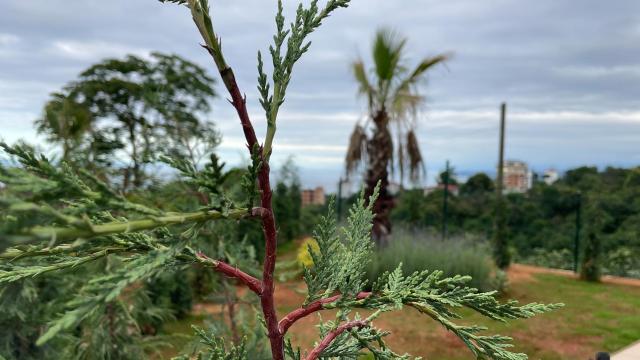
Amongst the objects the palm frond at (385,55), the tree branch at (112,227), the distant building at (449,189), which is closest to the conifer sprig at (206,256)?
the tree branch at (112,227)

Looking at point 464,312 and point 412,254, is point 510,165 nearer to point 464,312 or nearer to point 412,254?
point 412,254

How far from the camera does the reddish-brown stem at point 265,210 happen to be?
109 centimetres

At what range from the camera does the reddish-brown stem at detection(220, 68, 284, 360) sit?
1092mm

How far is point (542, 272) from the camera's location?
13.7 meters

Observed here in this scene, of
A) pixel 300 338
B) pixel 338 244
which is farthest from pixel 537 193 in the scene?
pixel 338 244

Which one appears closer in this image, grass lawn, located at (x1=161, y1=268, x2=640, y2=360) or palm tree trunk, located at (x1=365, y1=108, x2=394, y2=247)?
grass lawn, located at (x1=161, y1=268, x2=640, y2=360)

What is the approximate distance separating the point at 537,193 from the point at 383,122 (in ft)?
24.3

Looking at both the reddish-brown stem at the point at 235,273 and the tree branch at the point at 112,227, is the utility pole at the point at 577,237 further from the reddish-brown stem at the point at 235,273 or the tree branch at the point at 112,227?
the tree branch at the point at 112,227

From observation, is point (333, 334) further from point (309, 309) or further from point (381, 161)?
point (381, 161)

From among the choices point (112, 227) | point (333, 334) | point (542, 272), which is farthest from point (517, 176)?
point (112, 227)

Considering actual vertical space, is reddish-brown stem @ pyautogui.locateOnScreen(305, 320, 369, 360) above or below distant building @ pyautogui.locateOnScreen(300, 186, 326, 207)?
above

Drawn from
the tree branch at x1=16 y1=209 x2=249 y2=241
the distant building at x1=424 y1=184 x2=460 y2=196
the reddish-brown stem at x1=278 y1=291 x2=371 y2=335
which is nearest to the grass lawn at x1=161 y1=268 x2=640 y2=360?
the reddish-brown stem at x1=278 y1=291 x2=371 y2=335

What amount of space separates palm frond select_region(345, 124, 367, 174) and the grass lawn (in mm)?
3298

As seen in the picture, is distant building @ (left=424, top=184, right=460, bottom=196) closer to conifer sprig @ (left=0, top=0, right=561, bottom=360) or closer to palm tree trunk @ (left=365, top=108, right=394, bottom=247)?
palm tree trunk @ (left=365, top=108, right=394, bottom=247)
